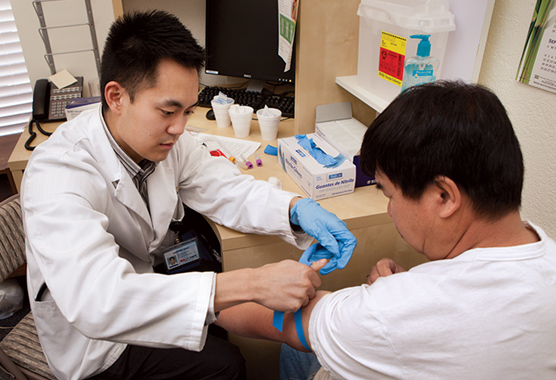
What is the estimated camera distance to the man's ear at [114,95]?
3.41 feet

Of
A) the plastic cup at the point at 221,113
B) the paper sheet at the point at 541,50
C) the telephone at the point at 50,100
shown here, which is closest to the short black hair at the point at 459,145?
the paper sheet at the point at 541,50

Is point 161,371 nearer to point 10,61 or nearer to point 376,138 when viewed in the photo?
point 376,138

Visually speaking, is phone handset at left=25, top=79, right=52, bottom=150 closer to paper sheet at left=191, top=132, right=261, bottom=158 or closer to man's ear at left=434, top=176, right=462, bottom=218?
paper sheet at left=191, top=132, right=261, bottom=158

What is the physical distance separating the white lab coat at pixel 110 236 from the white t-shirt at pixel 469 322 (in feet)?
1.19

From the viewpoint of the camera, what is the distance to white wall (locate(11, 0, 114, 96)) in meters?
2.07

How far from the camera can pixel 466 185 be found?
667 mm

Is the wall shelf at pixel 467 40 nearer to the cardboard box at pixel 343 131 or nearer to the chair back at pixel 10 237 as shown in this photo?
the cardboard box at pixel 343 131

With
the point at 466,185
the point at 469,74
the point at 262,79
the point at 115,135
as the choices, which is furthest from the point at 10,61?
the point at 466,185

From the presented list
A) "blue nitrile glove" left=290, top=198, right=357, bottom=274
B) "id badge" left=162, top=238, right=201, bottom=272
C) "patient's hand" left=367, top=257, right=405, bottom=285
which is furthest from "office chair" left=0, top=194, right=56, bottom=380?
"patient's hand" left=367, top=257, right=405, bottom=285

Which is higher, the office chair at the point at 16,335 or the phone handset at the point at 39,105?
the phone handset at the point at 39,105

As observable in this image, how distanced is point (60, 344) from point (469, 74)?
4.40 ft

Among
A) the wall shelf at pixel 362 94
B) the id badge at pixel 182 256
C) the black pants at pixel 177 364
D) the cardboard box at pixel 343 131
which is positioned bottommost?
the black pants at pixel 177 364

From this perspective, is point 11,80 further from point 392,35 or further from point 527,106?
point 527,106

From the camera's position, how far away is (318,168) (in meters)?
1.33
